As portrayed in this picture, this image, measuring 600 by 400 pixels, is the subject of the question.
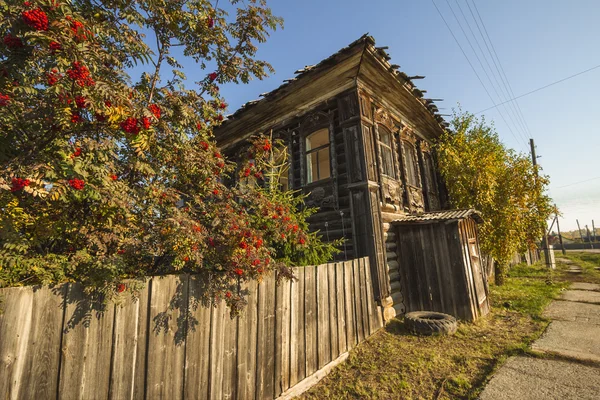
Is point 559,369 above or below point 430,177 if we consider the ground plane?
below

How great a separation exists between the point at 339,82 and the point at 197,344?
22.2ft

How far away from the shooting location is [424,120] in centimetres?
979

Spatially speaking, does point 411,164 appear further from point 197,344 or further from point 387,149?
point 197,344

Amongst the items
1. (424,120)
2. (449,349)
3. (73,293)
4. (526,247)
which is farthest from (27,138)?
(526,247)

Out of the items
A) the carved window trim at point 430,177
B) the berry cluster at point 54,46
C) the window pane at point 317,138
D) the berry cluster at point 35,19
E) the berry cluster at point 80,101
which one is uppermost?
the window pane at point 317,138

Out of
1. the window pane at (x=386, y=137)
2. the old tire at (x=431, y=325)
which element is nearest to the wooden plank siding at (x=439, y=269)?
the old tire at (x=431, y=325)

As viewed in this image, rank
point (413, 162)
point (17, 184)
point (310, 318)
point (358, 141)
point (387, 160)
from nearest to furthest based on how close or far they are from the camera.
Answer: point (17, 184) < point (310, 318) < point (358, 141) < point (387, 160) < point (413, 162)

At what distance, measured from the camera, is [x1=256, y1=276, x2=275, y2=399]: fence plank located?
309 centimetres

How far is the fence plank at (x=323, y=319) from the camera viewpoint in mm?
3934

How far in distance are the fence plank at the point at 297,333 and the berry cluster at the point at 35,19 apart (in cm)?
333

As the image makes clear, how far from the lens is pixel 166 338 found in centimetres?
245

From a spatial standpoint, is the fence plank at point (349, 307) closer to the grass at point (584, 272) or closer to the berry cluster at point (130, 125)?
the berry cluster at point (130, 125)

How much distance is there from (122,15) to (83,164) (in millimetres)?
1759

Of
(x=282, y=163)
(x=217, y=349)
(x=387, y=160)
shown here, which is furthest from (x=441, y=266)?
(x=217, y=349)
